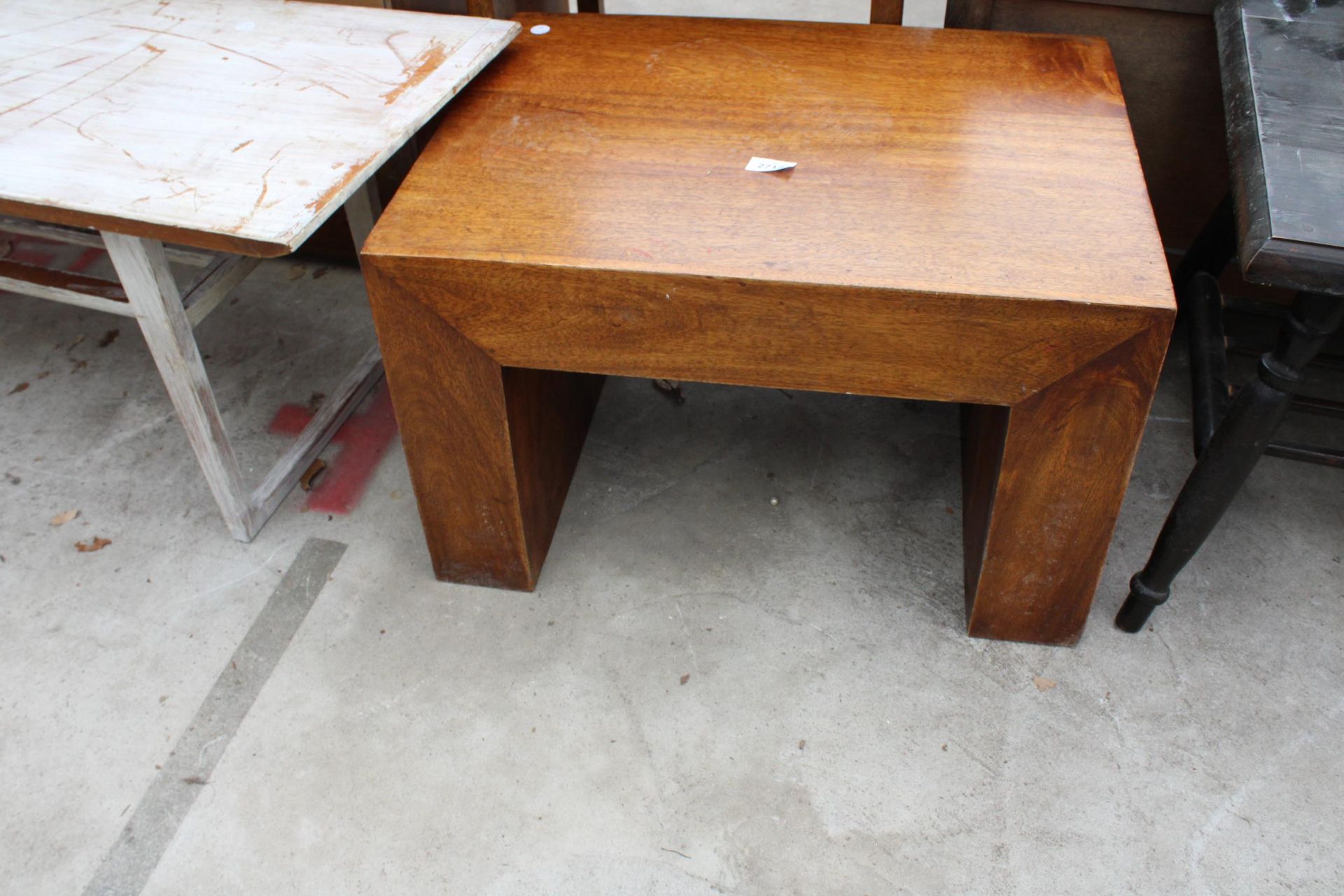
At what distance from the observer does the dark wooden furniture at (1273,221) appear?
46.7 inches

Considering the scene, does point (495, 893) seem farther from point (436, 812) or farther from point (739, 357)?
point (739, 357)

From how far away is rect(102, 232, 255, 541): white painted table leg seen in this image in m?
1.46

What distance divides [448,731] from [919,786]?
2.32 ft

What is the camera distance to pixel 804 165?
143 cm

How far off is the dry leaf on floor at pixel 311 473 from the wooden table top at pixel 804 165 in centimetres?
76

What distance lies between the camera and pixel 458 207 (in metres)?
1.36

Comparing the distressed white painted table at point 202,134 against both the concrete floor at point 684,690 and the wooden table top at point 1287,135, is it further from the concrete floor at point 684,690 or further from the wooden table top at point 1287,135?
the wooden table top at point 1287,135

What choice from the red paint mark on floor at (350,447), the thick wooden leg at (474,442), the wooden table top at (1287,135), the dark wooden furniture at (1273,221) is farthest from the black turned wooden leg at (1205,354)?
the red paint mark on floor at (350,447)

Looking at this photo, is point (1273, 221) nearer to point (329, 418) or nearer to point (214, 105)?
point (214, 105)

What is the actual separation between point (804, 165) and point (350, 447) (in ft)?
3.62

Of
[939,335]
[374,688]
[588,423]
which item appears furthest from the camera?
[588,423]

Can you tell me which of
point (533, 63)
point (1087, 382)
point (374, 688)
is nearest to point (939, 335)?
point (1087, 382)

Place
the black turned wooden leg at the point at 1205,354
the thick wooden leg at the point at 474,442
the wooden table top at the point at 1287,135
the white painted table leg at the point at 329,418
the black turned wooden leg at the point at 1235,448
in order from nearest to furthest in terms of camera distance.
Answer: the wooden table top at the point at 1287,135, the black turned wooden leg at the point at 1235,448, the thick wooden leg at the point at 474,442, the black turned wooden leg at the point at 1205,354, the white painted table leg at the point at 329,418

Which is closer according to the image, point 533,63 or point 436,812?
point 436,812
